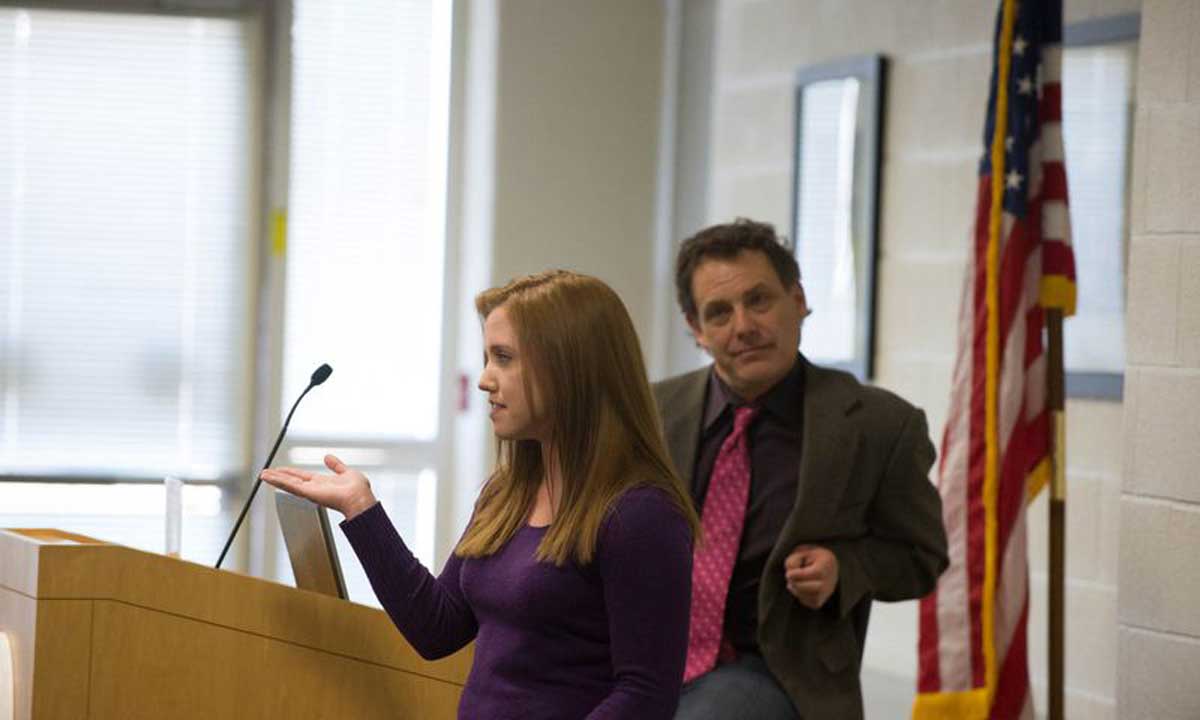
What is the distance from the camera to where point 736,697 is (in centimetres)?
235

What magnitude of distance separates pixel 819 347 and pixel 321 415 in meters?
1.89

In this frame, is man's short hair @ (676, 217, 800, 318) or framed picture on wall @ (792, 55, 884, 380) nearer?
man's short hair @ (676, 217, 800, 318)

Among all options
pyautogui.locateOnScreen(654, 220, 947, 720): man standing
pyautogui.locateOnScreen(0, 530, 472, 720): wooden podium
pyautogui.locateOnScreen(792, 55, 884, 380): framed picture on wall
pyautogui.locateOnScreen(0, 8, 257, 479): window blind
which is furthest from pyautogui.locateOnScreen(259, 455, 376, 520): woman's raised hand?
pyautogui.locateOnScreen(0, 8, 257, 479): window blind

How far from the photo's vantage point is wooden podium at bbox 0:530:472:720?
6.60 ft

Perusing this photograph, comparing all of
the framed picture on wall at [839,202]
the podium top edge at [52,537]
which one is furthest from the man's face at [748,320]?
the framed picture on wall at [839,202]

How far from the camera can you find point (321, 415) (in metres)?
5.56

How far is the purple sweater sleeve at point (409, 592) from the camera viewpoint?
186 cm

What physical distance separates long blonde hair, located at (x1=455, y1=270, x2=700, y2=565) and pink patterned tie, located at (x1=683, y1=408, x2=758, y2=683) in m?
0.63

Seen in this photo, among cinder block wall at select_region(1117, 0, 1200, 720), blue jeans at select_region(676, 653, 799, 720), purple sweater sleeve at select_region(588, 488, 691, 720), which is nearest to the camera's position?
purple sweater sleeve at select_region(588, 488, 691, 720)

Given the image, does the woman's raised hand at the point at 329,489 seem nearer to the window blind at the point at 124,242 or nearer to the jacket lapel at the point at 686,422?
the jacket lapel at the point at 686,422

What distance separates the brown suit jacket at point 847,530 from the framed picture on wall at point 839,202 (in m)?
1.80

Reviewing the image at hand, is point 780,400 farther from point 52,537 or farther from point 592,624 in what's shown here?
point 52,537

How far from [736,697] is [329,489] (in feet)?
2.59

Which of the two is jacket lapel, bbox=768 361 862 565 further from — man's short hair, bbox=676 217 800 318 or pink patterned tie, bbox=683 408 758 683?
man's short hair, bbox=676 217 800 318
